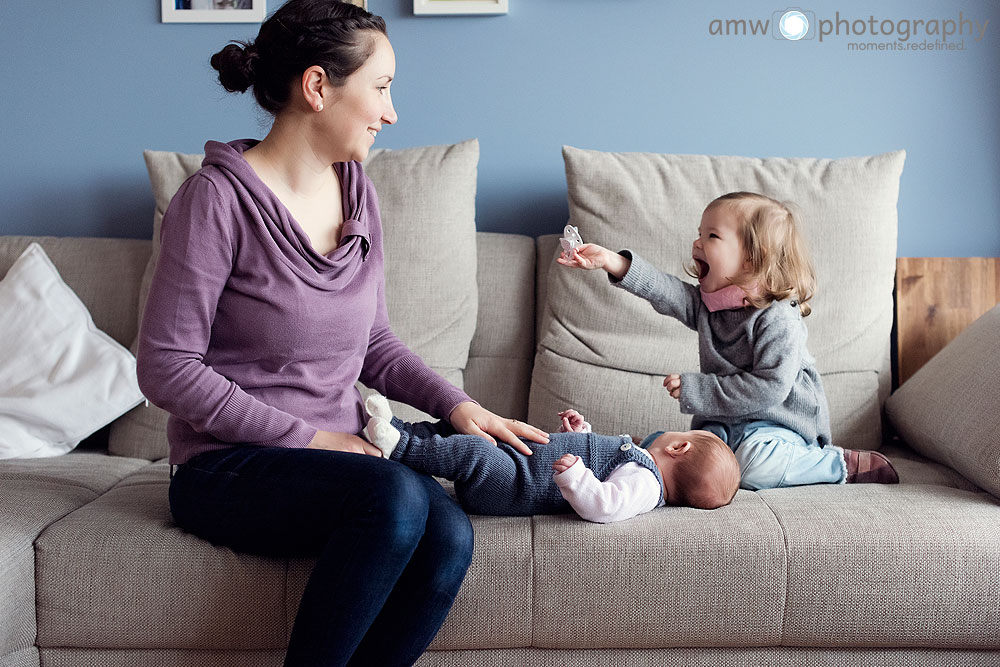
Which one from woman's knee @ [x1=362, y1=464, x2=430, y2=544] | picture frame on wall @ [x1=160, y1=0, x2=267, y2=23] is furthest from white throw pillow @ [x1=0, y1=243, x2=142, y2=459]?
woman's knee @ [x1=362, y1=464, x2=430, y2=544]

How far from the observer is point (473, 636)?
1.34 m

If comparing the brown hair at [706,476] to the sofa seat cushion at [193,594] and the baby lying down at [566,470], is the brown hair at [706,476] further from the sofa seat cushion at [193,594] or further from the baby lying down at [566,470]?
the sofa seat cushion at [193,594]

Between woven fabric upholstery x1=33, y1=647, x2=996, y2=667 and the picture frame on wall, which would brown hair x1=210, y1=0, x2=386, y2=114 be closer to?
woven fabric upholstery x1=33, y1=647, x2=996, y2=667

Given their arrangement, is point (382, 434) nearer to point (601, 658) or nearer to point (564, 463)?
point (564, 463)

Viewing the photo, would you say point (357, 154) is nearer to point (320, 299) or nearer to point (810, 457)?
point (320, 299)

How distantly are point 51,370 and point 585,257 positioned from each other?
1.16m

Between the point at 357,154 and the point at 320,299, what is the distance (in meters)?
0.24

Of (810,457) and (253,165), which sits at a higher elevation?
(253,165)

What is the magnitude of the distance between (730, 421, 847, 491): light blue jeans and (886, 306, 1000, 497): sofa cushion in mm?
208

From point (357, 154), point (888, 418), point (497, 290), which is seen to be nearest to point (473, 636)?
point (357, 154)

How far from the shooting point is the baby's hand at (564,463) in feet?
4.51

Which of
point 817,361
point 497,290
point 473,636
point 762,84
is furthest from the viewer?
Result: point 762,84

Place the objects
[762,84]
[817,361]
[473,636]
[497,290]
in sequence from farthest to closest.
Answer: [762,84], [497,290], [817,361], [473,636]

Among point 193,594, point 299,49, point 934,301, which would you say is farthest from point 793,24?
point 193,594
